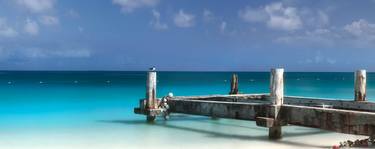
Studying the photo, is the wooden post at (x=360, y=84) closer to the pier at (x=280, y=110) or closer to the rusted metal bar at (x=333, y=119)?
the pier at (x=280, y=110)

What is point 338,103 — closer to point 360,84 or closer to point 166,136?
point 360,84

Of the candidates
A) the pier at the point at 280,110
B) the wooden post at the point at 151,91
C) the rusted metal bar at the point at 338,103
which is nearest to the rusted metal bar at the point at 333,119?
the pier at the point at 280,110

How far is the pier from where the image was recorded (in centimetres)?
1261

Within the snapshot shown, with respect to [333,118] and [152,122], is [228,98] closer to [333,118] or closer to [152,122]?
[152,122]

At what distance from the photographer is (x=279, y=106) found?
47.0 ft

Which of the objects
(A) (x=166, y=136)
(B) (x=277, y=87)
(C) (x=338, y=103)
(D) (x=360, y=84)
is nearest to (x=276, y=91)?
(B) (x=277, y=87)

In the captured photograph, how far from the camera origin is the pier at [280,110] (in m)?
12.6

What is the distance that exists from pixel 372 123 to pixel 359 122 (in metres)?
0.34

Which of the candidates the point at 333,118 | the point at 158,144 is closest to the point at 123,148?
the point at 158,144

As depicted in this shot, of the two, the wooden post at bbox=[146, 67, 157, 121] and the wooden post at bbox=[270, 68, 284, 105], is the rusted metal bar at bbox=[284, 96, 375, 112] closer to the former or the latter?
the wooden post at bbox=[270, 68, 284, 105]

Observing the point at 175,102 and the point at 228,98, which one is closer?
the point at 175,102

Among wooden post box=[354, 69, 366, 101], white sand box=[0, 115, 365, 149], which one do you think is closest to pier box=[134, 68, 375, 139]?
wooden post box=[354, 69, 366, 101]

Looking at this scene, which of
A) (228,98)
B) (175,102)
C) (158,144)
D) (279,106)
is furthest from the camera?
(228,98)

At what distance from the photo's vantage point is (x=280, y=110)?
14.3 m
